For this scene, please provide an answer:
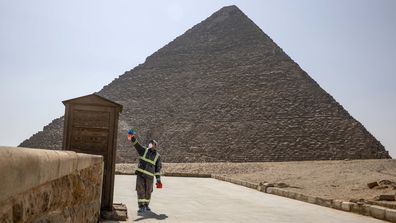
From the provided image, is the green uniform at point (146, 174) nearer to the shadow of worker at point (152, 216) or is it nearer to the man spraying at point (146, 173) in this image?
the man spraying at point (146, 173)

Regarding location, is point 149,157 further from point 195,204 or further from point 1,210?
point 1,210

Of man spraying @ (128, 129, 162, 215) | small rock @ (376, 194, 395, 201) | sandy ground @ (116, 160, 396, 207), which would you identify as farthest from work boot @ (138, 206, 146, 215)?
small rock @ (376, 194, 395, 201)

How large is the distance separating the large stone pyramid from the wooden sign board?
4020cm

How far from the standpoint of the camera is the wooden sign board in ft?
17.2

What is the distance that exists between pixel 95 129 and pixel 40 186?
348cm

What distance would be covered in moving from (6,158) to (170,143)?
165ft

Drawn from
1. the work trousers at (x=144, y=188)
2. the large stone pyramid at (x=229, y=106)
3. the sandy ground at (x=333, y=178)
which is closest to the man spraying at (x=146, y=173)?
the work trousers at (x=144, y=188)

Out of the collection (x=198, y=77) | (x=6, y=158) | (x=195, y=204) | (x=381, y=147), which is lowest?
(x=195, y=204)

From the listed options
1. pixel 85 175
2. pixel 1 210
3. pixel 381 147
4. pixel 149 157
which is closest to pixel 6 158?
pixel 1 210

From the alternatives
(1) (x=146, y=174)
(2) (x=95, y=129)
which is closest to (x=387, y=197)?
(1) (x=146, y=174)

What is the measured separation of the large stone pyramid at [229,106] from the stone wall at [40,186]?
4270 centimetres

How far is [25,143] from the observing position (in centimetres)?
5888

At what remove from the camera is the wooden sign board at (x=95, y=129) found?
5.25m

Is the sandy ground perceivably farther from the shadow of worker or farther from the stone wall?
the stone wall
